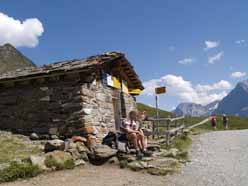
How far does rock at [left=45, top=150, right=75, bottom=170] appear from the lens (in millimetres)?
8883

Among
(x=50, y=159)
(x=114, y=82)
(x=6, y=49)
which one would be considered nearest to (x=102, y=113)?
(x=114, y=82)

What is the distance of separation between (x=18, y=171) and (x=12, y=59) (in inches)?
4577

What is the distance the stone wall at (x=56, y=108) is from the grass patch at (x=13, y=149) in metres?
1.17

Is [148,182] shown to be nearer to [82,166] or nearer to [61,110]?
[82,166]

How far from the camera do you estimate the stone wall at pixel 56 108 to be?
40.6 ft

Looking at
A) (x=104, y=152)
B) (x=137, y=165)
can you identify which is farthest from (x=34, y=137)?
(x=137, y=165)

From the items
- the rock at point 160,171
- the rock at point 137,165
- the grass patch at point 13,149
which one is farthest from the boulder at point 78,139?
the rock at point 160,171

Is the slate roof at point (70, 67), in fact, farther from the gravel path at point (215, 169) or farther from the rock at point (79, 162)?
the gravel path at point (215, 169)

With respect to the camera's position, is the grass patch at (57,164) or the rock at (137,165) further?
the rock at (137,165)

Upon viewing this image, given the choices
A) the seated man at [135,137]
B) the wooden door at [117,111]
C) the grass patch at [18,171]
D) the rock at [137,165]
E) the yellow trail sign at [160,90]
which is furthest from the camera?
the wooden door at [117,111]

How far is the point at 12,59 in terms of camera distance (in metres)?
117

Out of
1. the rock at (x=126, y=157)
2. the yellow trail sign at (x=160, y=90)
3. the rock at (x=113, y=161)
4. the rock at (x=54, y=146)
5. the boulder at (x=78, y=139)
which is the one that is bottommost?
the rock at (x=113, y=161)

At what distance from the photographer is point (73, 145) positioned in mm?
Result: 10273

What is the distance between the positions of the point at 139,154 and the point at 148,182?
2052mm
